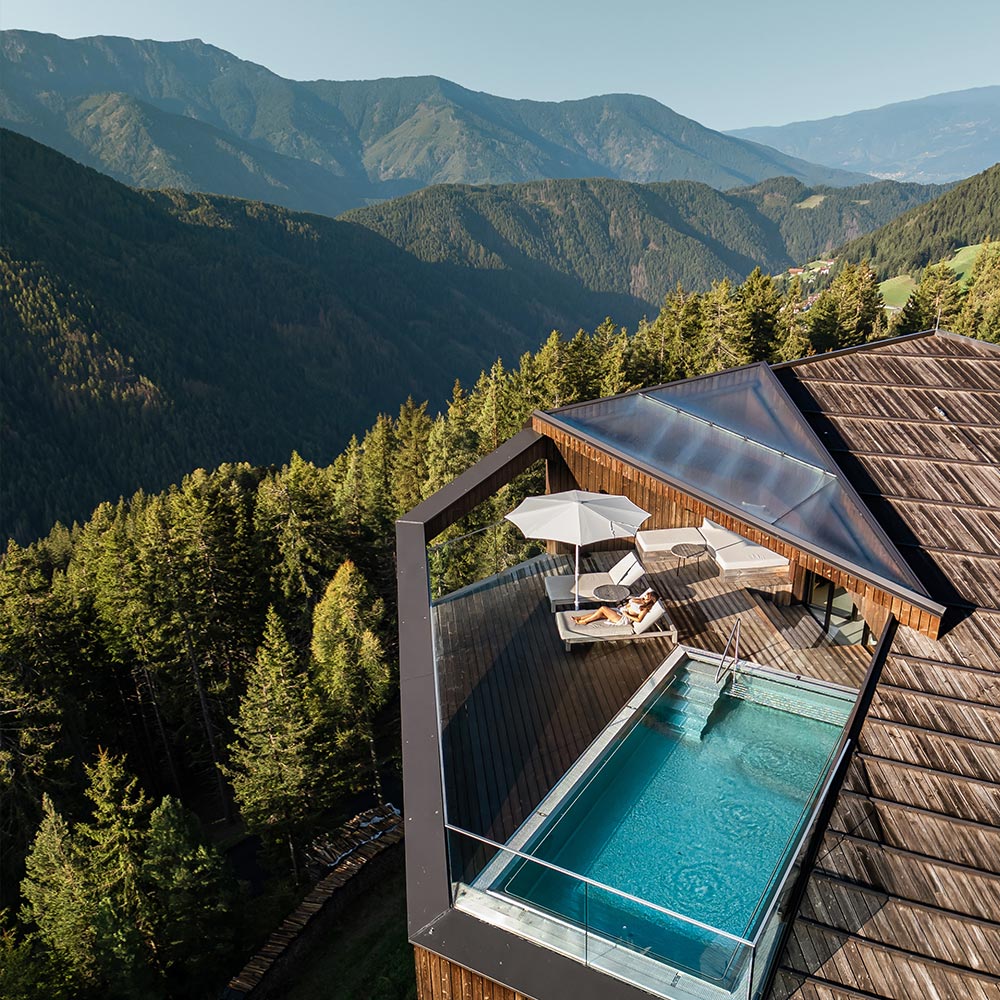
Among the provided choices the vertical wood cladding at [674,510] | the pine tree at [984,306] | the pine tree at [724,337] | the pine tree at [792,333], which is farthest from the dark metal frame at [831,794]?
the pine tree at [984,306]

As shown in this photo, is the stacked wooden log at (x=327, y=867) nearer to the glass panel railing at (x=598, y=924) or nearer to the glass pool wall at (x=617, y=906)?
the glass pool wall at (x=617, y=906)

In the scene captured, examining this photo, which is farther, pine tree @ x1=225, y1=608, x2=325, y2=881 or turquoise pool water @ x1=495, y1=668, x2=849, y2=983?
pine tree @ x1=225, y1=608, x2=325, y2=881

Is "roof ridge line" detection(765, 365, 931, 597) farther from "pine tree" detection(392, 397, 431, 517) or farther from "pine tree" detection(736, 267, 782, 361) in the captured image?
"pine tree" detection(736, 267, 782, 361)

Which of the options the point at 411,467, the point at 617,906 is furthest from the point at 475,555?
the point at 411,467

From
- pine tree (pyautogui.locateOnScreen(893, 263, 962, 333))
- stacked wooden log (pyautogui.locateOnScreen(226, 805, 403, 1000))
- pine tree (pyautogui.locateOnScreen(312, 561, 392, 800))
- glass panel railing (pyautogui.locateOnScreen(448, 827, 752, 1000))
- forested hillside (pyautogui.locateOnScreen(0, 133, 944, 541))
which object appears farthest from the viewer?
forested hillside (pyautogui.locateOnScreen(0, 133, 944, 541))

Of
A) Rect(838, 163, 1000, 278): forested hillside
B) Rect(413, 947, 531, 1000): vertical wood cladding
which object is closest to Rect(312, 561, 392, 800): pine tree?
Rect(413, 947, 531, 1000): vertical wood cladding

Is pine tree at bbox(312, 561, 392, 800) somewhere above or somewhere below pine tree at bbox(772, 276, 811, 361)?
below
